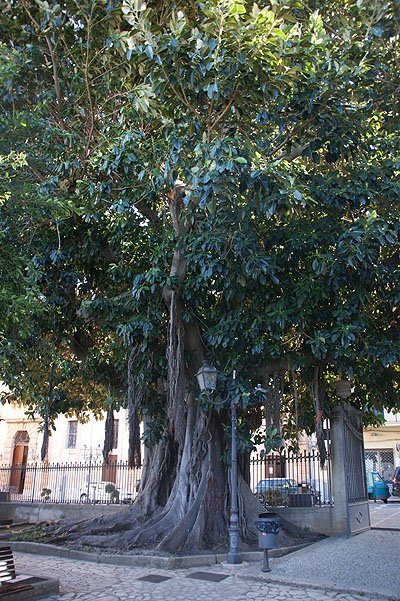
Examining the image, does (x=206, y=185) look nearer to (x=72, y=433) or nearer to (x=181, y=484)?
(x=181, y=484)

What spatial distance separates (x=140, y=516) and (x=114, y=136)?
316 inches

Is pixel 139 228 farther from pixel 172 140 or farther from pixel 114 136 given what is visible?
pixel 172 140

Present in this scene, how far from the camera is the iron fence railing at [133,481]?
13.1 m

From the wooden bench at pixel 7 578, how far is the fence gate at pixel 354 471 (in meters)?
7.64

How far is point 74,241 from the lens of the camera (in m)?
12.0

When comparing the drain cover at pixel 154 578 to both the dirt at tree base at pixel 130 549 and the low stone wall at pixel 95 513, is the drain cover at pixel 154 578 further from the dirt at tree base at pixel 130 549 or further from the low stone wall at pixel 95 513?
the low stone wall at pixel 95 513

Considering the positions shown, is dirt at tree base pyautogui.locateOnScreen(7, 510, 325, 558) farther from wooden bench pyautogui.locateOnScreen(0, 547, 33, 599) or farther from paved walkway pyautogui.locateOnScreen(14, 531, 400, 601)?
wooden bench pyautogui.locateOnScreen(0, 547, 33, 599)

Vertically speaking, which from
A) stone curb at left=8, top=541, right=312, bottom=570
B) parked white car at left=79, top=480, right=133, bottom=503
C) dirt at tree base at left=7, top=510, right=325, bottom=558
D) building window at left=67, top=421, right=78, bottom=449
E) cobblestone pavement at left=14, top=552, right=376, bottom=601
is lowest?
cobblestone pavement at left=14, top=552, right=376, bottom=601

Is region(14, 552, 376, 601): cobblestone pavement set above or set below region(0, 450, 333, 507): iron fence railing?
below

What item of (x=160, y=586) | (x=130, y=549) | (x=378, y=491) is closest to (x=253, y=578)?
(x=160, y=586)

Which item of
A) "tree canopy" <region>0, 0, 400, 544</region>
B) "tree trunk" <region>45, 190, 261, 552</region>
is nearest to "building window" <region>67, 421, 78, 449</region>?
"tree trunk" <region>45, 190, 261, 552</region>

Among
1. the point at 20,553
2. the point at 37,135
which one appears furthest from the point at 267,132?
the point at 20,553

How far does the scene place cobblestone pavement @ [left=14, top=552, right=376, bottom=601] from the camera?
7.30 meters

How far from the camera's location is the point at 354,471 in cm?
1295
